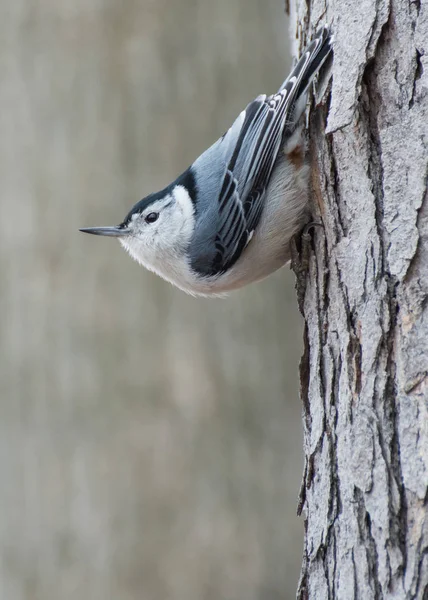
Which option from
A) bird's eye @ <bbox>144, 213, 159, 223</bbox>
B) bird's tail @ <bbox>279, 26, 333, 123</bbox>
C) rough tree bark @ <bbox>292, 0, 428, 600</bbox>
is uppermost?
bird's tail @ <bbox>279, 26, 333, 123</bbox>

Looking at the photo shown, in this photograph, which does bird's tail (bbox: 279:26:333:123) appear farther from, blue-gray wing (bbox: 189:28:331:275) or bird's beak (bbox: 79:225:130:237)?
bird's beak (bbox: 79:225:130:237)

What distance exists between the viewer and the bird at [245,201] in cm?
194

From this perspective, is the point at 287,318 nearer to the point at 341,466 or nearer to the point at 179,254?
the point at 179,254

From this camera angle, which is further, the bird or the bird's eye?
the bird's eye

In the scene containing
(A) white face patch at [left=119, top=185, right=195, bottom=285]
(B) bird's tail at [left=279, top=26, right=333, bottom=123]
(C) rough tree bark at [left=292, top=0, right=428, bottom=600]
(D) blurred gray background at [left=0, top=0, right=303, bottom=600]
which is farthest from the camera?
(D) blurred gray background at [left=0, top=0, right=303, bottom=600]

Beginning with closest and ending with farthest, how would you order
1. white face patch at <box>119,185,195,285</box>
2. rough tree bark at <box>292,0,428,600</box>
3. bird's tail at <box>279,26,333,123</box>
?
rough tree bark at <box>292,0,428,600</box> < bird's tail at <box>279,26,333,123</box> < white face patch at <box>119,185,195,285</box>

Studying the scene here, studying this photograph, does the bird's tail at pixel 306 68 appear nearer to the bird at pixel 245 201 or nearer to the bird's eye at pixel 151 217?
the bird at pixel 245 201

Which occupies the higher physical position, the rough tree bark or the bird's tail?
the bird's tail

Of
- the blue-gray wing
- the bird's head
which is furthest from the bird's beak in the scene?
the blue-gray wing

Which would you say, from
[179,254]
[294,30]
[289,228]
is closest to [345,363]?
[289,228]

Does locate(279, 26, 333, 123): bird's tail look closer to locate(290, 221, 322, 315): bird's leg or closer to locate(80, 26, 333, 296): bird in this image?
locate(80, 26, 333, 296): bird

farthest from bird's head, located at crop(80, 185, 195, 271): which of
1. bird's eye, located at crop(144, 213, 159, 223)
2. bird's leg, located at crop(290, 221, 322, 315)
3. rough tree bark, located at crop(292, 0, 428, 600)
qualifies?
rough tree bark, located at crop(292, 0, 428, 600)

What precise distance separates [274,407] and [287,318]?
37cm

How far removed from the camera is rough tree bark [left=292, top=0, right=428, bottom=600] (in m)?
1.44
